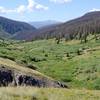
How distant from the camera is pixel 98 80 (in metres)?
50.7

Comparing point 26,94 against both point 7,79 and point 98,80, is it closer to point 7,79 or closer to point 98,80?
point 7,79

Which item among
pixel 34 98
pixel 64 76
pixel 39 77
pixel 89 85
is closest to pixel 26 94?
pixel 34 98

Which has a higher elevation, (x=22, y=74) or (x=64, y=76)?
(x=22, y=74)

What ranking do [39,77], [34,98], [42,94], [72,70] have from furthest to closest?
[72,70] < [39,77] < [42,94] < [34,98]

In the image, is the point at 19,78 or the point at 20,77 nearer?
the point at 19,78

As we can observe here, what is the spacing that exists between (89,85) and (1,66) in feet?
69.3

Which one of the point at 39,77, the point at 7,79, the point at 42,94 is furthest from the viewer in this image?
the point at 39,77

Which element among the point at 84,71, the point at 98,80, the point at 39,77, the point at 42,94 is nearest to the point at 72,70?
the point at 84,71

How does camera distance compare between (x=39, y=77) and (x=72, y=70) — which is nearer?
(x=39, y=77)

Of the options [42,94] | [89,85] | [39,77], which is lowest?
[89,85]

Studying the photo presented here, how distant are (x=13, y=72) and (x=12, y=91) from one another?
17.3m

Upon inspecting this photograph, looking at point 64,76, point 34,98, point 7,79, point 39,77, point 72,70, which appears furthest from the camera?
point 72,70

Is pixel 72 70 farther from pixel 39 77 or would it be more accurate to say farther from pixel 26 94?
pixel 26 94

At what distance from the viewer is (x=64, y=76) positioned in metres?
57.2
